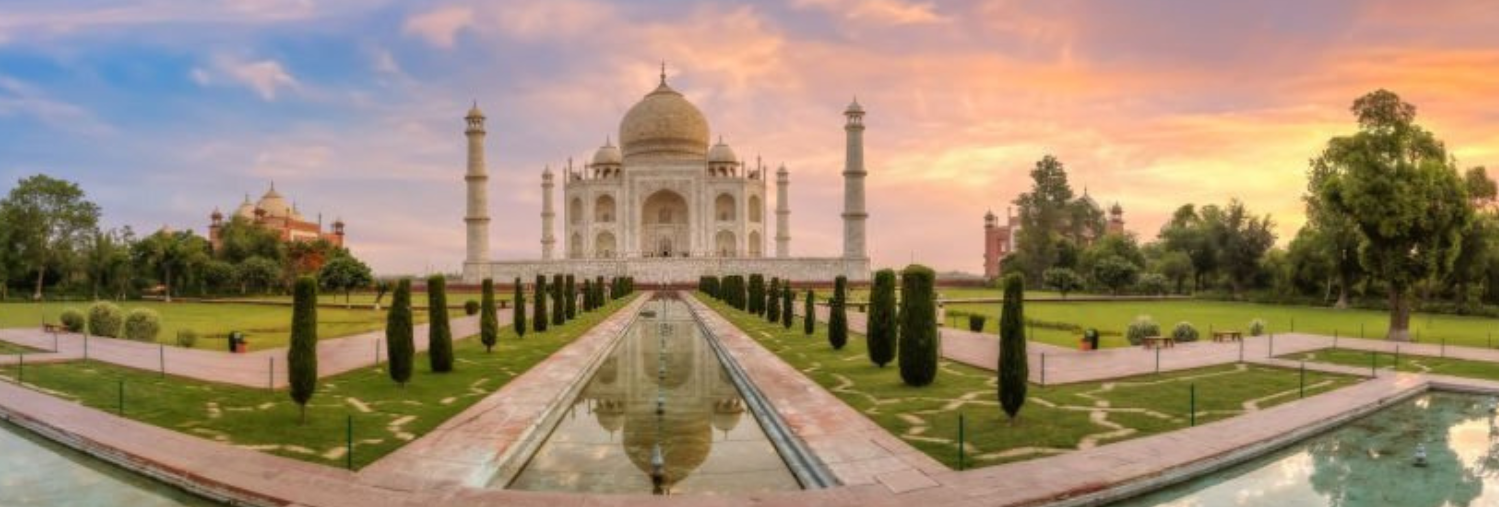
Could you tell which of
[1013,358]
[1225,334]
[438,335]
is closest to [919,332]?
[1013,358]

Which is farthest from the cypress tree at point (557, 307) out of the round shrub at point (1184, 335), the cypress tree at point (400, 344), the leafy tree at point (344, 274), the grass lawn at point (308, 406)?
the leafy tree at point (344, 274)

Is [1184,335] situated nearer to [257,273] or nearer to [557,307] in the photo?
[557,307]

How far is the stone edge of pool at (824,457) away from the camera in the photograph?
21.7 feet

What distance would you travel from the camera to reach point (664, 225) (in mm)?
61844

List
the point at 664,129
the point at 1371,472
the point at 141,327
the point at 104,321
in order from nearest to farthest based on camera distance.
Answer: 1. the point at 1371,472
2. the point at 141,327
3. the point at 104,321
4. the point at 664,129

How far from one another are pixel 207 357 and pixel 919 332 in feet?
38.7

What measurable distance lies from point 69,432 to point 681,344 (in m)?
11.6

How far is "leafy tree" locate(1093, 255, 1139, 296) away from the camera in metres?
42.0

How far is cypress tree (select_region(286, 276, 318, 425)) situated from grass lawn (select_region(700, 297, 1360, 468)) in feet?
19.1

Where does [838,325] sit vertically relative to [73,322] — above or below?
above

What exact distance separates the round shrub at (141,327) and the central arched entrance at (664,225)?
4158 centimetres

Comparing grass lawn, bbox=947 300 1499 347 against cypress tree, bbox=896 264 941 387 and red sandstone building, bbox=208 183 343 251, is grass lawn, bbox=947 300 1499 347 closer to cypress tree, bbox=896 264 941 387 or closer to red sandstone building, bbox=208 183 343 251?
cypress tree, bbox=896 264 941 387

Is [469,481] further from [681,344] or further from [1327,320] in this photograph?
[1327,320]

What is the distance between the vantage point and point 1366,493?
7461 mm
